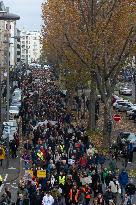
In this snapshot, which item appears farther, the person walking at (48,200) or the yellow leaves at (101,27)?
the yellow leaves at (101,27)

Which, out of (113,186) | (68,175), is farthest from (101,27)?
(113,186)

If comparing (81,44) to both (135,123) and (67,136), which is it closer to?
(67,136)

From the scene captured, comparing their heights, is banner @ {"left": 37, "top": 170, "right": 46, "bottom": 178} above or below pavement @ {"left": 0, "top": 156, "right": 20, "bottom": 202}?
above

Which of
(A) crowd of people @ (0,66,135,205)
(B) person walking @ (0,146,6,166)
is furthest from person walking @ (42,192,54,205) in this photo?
(B) person walking @ (0,146,6,166)

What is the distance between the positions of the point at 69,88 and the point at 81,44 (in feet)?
63.1

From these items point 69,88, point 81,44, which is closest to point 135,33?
point 81,44

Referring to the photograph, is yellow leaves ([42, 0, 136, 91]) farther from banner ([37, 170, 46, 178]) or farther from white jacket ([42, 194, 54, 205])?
white jacket ([42, 194, 54, 205])

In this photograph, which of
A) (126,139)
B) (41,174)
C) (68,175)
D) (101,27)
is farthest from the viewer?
(126,139)

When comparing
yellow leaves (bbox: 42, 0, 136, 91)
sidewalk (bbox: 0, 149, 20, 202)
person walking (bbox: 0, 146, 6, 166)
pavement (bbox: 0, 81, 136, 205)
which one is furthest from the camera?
yellow leaves (bbox: 42, 0, 136, 91)

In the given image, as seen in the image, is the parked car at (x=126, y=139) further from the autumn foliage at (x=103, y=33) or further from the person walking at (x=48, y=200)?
the person walking at (x=48, y=200)

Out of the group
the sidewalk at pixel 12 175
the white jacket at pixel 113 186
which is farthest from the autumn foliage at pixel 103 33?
the white jacket at pixel 113 186

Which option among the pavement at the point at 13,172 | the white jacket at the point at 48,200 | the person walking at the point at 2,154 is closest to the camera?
the white jacket at the point at 48,200

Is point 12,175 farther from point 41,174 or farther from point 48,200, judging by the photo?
point 48,200

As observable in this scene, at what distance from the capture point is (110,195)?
2255cm
